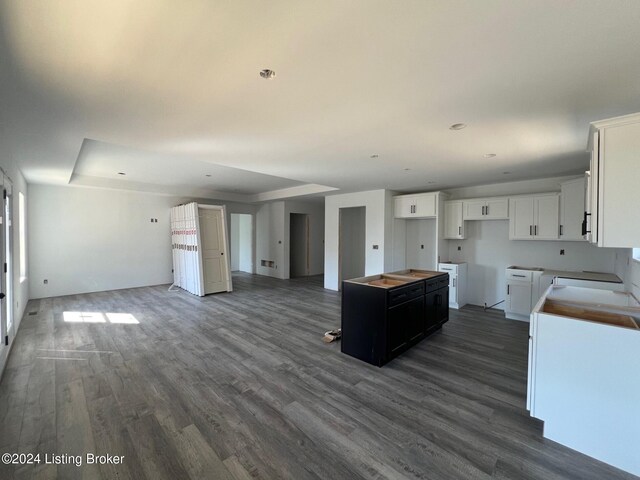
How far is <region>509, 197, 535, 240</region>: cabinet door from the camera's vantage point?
4.84 m

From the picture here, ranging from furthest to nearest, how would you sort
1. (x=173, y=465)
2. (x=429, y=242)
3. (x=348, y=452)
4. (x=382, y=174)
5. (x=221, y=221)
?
(x=221, y=221)
(x=429, y=242)
(x=382, y=174)
(x=348, y=452)
(x=173, y=465)

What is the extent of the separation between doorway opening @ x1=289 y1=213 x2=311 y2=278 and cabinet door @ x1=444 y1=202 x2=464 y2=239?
16.1 feet

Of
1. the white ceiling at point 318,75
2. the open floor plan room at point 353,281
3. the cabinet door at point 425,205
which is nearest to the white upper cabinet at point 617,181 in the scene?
the open floor plan room at point 353,281

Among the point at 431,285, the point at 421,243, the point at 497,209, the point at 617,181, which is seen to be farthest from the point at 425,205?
the point at 617,181

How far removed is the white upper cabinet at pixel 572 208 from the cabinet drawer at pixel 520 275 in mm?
770

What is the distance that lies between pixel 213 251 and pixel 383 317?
5198mm

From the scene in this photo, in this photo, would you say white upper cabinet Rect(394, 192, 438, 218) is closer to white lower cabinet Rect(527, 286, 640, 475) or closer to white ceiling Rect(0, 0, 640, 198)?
white ceiling Rect(0, 0, 640, 198)

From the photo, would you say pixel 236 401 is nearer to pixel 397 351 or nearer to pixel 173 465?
pixel 173 465

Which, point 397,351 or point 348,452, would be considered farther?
point 397,351

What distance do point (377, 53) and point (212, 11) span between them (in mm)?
901

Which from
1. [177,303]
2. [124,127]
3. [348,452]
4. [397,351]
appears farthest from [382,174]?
[177,303]

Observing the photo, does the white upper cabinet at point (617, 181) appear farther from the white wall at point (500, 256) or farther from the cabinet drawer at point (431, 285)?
the white wall at point (500, 256)

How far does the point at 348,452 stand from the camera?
188 centimetres

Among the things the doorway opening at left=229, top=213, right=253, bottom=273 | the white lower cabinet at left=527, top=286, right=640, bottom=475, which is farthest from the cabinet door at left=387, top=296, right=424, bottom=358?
the doorway opening at left=229, top=213, right=253, bottom=273
